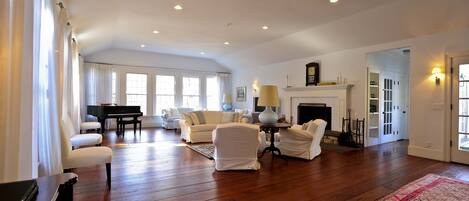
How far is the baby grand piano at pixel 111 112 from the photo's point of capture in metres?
6.69

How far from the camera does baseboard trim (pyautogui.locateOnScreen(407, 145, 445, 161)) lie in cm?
470

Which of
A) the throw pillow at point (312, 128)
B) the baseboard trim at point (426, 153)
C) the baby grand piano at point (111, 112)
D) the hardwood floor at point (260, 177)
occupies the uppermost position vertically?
the baby grand piano at point (111, 112)

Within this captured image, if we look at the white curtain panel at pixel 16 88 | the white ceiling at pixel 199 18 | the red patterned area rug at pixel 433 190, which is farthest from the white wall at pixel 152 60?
the red patterned area rug at pixel 433 190

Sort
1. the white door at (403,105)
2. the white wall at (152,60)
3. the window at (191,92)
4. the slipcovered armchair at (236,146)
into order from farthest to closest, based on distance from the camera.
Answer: the window at (191,92) → the white wall at (152,60) → the white door at (403,105) → the slipcovered armchair at (236,146)

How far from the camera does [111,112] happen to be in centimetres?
A: 682

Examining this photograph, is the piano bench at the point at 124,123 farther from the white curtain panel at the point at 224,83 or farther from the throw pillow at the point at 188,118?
the white curtain panel at the point at 224,83

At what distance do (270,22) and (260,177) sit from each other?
359cm

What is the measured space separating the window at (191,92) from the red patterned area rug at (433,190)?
8497mm

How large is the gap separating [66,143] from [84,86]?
624 cm

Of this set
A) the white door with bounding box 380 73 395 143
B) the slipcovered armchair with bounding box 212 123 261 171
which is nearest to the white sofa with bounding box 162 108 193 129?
the slipcovered armchair with bounding box 212 123 261 171

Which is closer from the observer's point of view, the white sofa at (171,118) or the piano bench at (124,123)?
the piano bench at (124,123)

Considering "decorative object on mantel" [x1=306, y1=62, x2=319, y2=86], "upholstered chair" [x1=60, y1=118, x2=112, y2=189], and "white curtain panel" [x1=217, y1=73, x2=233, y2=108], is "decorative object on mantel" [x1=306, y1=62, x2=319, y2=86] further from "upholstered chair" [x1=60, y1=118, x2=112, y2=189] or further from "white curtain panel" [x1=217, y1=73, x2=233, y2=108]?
"upholstered chair" [x1=60, y1=118, x2=112, y2=189]

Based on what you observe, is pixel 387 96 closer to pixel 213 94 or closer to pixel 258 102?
pixel 258 102

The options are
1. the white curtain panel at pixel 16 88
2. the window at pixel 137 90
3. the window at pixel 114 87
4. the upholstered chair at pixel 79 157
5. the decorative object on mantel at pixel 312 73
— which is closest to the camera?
the white curtain panel at pixel 16 88
